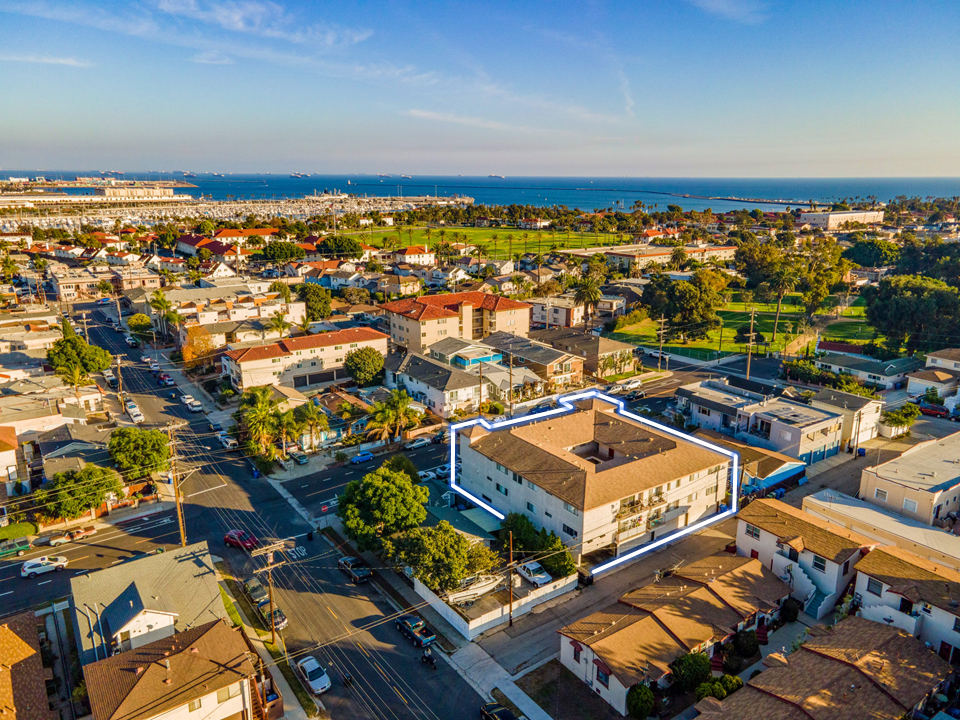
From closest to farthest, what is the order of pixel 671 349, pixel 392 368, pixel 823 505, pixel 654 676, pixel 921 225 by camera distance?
pixel 654 676
pixel 823 505
pixel 392 368
pixel 671 349
pixel 921 225

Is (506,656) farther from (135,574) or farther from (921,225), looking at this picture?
(921,225)

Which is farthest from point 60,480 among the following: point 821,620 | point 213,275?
point 213,275

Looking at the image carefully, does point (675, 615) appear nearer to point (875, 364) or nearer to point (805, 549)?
point (805, 549)

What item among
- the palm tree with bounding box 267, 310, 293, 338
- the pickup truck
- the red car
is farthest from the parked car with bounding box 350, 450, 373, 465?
the palm tree with bounding box 267, 310, 293, 338

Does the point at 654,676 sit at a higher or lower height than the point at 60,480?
lower

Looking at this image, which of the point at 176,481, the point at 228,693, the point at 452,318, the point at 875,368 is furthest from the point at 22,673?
the point at 875,368

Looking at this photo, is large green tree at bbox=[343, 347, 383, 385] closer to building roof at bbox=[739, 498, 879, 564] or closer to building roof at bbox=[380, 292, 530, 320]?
building roof at bbox=[380, 292, 530, 320]

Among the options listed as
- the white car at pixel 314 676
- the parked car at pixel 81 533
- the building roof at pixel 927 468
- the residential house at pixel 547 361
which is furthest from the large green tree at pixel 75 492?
the building roof at pixel 927 468

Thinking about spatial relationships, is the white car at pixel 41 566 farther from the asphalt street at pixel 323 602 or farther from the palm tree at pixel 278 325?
the palm tree at pixel 278 325
